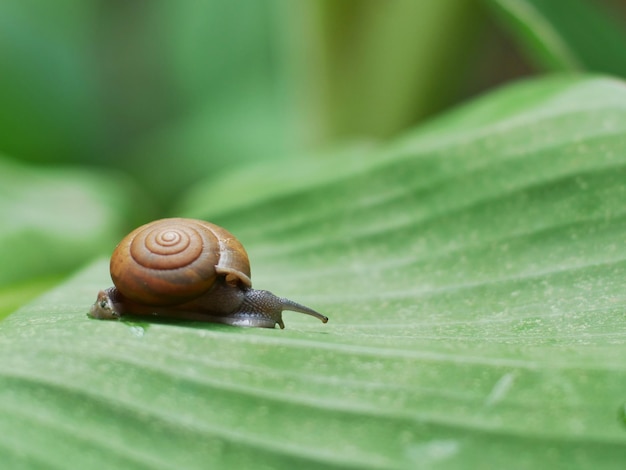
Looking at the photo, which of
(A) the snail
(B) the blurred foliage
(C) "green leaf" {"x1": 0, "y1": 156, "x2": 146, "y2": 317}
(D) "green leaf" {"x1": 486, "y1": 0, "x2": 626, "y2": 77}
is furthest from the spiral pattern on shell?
(D) "green leaf" {"x1": 486, "y1": 0, "x2": 626, "y2": 77}

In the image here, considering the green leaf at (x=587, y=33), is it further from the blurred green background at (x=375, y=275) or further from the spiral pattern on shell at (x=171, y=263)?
the spiral pattern on shell at (x=171, y=263)

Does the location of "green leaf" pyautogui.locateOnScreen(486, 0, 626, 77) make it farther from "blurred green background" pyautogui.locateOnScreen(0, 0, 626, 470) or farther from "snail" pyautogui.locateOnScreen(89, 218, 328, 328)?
"snail" pyautogui.locateOnScreen(89, 218, 328, 328)

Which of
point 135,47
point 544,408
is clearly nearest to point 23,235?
point 544,408

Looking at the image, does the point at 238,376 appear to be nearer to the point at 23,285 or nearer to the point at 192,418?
the point at 192,418

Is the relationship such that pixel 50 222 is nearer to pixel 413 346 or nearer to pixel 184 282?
pixel 184 282

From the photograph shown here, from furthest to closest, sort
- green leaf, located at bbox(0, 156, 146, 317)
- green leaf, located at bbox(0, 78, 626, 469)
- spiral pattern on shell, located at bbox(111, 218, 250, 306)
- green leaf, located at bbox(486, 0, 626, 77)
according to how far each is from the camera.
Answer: green leaf, located at bbox(486, 0, 626, 77) < green leaf, located at bbox(0, 156, 146, 317) < spiral pattern on shell, located at bbox(111, 218, 250, 306) < green leaf, located at bbox(0, 78, 626, 469)

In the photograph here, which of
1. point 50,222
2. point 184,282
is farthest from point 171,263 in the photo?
point 50,222
